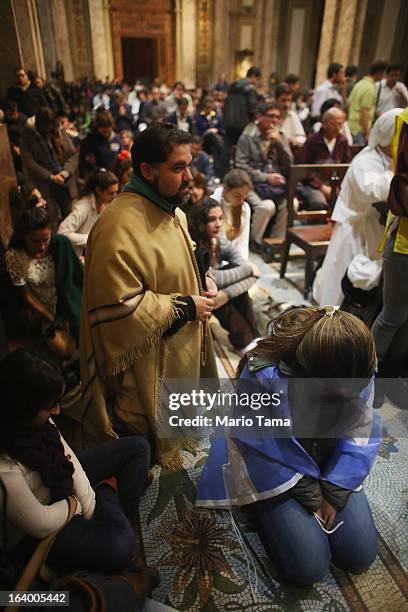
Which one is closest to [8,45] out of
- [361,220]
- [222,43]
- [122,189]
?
[122,189]

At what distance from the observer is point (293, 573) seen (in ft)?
5.24

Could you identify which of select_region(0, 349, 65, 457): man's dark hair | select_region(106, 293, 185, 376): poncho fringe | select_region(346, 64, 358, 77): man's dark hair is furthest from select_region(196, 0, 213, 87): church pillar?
select_region(0, 349, 65, 457): man's dark hair

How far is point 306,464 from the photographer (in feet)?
5.21

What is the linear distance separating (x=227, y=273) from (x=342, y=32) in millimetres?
9565

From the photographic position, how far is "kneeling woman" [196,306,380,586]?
154 cm

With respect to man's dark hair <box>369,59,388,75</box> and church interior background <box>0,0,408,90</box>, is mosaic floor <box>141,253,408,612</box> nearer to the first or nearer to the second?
man's dark hair <box>369,59,388,75</box>

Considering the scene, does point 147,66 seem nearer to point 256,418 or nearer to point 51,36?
point 51,36

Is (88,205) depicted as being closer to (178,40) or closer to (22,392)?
(22,392)

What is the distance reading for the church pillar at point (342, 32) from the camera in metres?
9.11

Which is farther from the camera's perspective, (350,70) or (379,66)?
(350,70)

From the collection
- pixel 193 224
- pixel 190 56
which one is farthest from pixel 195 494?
pixel 190 56

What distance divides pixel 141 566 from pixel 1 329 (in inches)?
50.9

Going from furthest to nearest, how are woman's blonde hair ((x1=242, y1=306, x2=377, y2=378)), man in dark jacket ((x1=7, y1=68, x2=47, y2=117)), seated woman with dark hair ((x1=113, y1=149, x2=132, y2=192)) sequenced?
man in dark jacket ((x1=7, y1=68, x2=47, y2=117))
seated woman with dark hair ((x1=113, y1=149, x2=132, y2=192))
woman's blonde hair ((x1=242, y1=306, x2=377, y2=378))

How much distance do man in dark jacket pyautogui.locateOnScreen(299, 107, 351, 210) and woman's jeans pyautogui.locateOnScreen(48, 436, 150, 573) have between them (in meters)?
3.59
